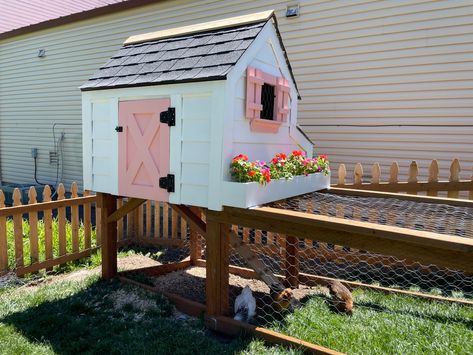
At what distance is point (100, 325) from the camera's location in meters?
3.32

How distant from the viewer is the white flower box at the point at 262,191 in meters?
2.96

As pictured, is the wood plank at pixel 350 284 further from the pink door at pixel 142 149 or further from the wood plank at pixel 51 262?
the wood plank at pixel 51 262

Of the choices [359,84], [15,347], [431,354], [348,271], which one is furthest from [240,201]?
[359,84]

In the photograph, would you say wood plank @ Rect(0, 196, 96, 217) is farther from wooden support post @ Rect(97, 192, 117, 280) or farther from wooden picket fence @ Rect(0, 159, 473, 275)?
wooden support post @ Rect(97, 192, 117, 280)

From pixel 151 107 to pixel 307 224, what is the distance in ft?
6.17

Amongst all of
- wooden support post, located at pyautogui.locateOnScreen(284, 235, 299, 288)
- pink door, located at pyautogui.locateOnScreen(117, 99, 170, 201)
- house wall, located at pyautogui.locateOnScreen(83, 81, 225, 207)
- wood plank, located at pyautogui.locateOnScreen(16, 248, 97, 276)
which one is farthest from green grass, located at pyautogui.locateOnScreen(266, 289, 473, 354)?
wood plank, located at pyautogui.locateOnScreen(16, 248, 97, 276)

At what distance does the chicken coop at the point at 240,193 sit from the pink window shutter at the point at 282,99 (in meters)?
0.01

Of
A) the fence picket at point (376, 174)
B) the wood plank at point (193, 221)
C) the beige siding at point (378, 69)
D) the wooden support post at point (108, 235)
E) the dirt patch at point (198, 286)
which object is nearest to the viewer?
the wood plank at point (193, 221)

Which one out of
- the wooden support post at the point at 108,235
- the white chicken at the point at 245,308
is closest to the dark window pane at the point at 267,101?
the white chicken at the point at 245,308

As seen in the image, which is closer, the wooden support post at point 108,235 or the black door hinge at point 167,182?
the black door hinge at point 167,182

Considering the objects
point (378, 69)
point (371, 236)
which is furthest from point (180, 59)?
point (378, 69)

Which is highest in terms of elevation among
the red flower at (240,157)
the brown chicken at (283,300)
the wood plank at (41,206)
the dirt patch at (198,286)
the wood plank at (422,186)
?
the red flower at (240,157)

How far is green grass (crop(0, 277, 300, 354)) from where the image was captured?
293cm

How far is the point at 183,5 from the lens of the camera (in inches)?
328
